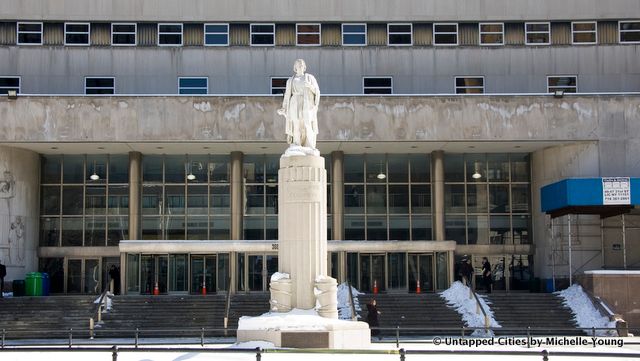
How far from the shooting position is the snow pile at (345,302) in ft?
130

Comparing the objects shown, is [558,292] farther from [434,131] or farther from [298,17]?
[298,17]

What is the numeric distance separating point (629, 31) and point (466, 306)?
1908cm

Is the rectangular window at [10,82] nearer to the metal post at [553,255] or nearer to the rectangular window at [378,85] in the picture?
the rectangular window at [378,85]

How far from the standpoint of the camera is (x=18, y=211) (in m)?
46.3

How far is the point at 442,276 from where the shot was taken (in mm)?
46719

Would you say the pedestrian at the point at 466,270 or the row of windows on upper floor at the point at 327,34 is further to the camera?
the row of windows on upper floor at the point at 327,34

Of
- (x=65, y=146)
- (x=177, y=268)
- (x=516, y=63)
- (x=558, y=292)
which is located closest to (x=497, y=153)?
(x=516, y=63)

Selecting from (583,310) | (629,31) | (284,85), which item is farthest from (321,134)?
(629,31)

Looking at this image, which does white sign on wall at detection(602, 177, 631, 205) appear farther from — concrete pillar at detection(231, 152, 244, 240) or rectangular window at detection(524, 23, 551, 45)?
concrete pillar at detection(231, 152, 244, 240)

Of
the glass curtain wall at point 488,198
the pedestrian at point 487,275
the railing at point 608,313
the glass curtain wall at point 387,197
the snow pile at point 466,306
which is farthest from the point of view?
the glass curtain wall at point 488,198

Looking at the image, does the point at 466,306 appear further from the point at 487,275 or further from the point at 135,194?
the point at 135,194

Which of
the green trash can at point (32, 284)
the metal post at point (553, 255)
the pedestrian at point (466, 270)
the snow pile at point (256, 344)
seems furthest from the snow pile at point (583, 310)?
the green trash can at point (32, 284)

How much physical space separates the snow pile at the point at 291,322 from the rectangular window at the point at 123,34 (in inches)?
1139

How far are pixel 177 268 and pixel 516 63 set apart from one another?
2004 cm
